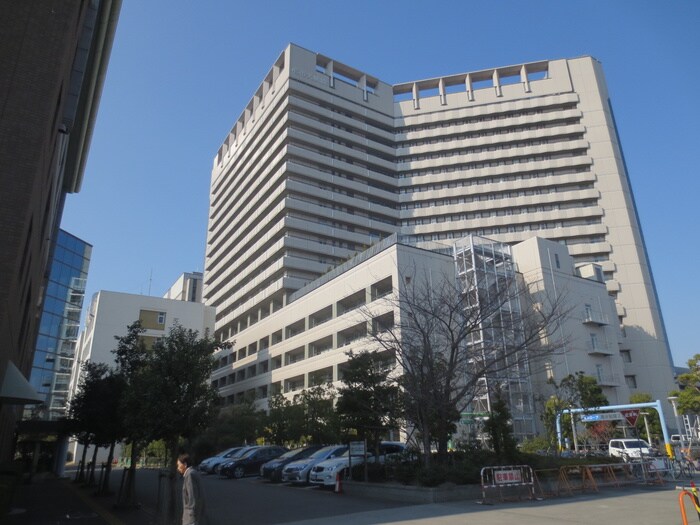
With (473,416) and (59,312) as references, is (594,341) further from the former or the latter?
(59,312)

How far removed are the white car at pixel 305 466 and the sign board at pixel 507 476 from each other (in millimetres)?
8395


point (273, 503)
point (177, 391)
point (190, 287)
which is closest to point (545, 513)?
point (273, 503)

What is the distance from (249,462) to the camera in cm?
2683

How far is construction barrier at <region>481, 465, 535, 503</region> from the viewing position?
14740 mm

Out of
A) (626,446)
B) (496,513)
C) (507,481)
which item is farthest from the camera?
(626,446)

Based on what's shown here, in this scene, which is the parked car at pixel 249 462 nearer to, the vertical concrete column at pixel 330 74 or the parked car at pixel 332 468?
the parked car at pixel 332 468

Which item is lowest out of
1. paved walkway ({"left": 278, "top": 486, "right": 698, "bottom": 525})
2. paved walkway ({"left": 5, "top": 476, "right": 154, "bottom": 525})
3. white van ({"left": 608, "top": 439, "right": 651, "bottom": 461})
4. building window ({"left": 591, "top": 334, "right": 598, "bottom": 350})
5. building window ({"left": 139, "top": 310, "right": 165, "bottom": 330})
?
paved walkway ({"left": 5, "top": 476, "right": 154, "bottom": 525})

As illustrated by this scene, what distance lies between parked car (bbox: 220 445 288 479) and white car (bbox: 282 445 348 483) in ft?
17.3

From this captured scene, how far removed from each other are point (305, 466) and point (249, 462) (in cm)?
734

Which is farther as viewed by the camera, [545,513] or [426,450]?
[426,450]

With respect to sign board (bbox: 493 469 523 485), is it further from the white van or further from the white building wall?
the white building wall

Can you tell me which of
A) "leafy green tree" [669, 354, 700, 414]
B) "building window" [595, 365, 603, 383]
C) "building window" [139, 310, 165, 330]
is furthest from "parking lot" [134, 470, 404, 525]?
"building window" [139, 310, 165, 330]

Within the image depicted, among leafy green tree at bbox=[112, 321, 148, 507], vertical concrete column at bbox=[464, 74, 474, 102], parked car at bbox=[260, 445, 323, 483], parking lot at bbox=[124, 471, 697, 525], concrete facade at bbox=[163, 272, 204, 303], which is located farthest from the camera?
concrete facade at bbox=[163, 272, 204, 303]

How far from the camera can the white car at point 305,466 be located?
20.5 metres
